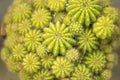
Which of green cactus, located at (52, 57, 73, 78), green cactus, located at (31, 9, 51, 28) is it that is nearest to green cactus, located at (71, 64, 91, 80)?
green cactus, located at (52, 57, 73, 78)

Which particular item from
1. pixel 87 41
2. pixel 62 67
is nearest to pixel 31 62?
pixel 62 67

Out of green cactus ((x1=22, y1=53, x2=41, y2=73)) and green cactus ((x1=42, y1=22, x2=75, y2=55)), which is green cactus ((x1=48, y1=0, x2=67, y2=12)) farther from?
green cactus ((x1=22, y1=53, x2=41, y2=73))

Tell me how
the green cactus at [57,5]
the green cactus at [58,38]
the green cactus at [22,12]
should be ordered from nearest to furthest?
the green cactus at [58,38] < the green cactus at [57,5] < the green cactus at [22,12]

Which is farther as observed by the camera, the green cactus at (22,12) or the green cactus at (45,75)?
the green cactus at (22,12)

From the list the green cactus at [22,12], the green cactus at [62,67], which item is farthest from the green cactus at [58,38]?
the green cactus at [22,12]

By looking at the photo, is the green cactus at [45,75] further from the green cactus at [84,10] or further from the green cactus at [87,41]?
the green cactus at [84,10]

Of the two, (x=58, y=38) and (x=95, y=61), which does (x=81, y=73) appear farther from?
(x=58, y=38)

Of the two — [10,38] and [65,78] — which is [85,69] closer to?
[65,78]

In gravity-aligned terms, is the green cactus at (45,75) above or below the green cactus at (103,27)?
below

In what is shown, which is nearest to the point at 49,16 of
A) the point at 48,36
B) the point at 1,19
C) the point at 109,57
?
the point at 48,36

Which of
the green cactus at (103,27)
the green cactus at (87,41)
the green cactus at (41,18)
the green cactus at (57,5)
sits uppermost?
the green cactus at (57,5)

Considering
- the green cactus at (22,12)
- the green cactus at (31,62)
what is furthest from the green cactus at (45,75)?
the green cactus at (22,12)

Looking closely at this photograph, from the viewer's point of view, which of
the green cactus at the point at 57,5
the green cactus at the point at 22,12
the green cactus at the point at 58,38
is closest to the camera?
the green cactus at the point at 58,38
